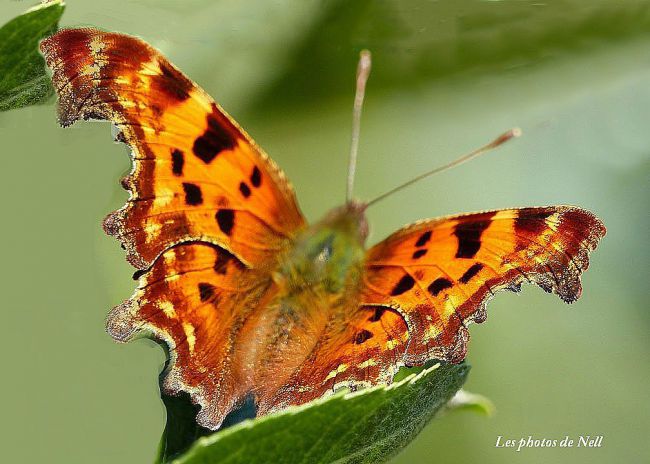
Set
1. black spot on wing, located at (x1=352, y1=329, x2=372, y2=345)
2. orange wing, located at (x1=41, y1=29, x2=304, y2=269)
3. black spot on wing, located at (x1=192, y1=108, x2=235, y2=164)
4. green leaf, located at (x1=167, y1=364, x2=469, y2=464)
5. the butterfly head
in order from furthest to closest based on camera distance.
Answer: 1. the butterfly head
2. black spot on wing, located at (x1=352, y1=329, x2=372, y2=345)
3. black spot on wing, located at (x1=192, y1=108, x2=235, y2=164)
4. orange wing, located at (x1=41, y1=29, x2=304, y2=269)
5. green leaf, located at (x1=167, y1=364, x2=469, y2=464)

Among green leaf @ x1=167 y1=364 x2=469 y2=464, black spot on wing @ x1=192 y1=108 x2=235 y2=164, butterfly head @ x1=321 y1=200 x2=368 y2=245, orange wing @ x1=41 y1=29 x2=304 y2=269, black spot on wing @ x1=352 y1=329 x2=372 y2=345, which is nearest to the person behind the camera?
Result: green leaf @ x1=167 y1=364 x2=469 y2=464

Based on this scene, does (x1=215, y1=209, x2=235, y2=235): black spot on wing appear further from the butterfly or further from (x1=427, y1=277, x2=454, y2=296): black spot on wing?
(x1=427, y1=277, x2=454, y2=296): black spot on wing

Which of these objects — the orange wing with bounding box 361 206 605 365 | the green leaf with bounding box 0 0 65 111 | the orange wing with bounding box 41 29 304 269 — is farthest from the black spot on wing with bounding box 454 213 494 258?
the green leaf with bounding box 0 0 65 111

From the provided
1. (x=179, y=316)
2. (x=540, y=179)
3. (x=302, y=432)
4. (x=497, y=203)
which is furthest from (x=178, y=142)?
(x=540, y=179)

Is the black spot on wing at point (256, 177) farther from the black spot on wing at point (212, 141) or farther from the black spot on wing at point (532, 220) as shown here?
the black spot on wing at point (532, 220)

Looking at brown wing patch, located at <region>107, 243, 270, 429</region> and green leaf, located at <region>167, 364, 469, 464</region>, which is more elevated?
brown wing patch, located at <region>107, 243, 270, 429</region>

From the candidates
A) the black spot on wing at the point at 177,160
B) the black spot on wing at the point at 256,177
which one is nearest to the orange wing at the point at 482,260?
the black spot on wing at the point at 256,177

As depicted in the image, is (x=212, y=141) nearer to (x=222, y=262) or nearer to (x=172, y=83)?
(x=172, y=83)
